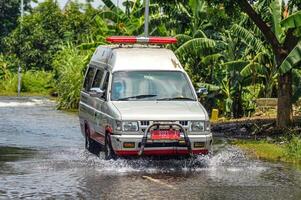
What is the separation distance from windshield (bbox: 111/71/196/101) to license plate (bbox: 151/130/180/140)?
122 cm

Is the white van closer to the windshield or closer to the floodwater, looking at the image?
the windshield

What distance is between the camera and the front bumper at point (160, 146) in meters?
14.1

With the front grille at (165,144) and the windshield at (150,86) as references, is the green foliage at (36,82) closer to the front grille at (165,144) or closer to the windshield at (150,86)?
the windshield at (150,86)

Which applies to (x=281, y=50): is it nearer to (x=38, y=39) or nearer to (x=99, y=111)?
(x=99, y=111)

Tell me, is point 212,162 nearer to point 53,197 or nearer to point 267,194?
point 267,194

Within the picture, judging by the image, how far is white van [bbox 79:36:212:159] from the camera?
14125 mm

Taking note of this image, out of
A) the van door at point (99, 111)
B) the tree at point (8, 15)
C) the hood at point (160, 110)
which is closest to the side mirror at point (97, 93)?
the van door at point (99, 111)

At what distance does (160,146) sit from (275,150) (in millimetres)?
4836

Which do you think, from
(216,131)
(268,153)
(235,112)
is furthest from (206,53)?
(268,153)

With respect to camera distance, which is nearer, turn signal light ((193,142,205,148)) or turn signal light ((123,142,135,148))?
turn signal light ((123,142,135,148))

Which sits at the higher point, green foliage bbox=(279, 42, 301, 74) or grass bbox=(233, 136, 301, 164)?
green foliage bbox=(279, 42, 301, 74)

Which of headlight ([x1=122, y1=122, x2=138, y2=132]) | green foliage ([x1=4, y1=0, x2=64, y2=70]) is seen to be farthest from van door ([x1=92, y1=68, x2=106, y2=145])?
green foliage ([x1=4, y1=0, x2=64, y2=70])

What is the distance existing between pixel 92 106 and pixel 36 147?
9.53 ft

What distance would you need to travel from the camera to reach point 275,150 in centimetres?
1811
